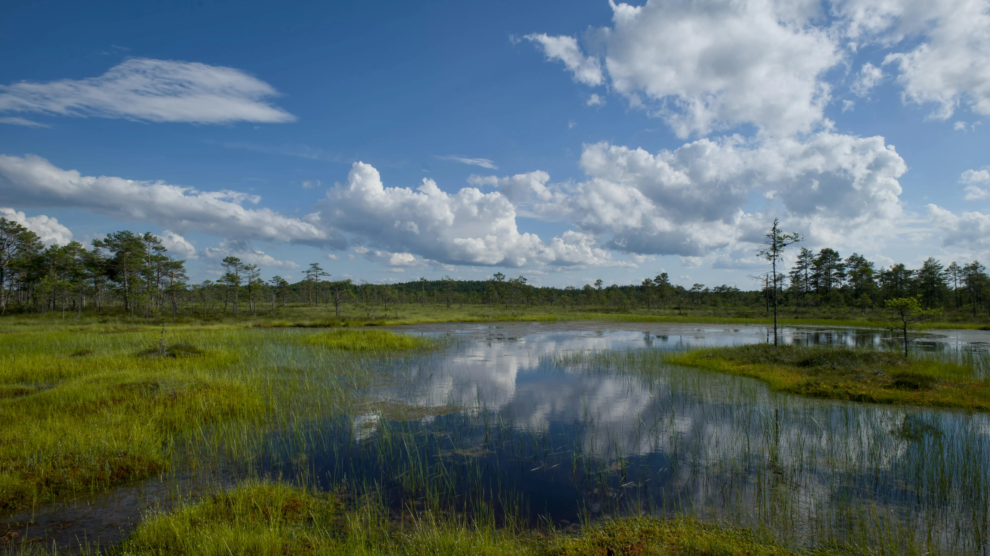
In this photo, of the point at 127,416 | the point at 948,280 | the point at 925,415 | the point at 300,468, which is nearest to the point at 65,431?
the point at 127,416

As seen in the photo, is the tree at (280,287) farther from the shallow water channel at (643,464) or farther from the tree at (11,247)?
the shallow water channel at (643,464)

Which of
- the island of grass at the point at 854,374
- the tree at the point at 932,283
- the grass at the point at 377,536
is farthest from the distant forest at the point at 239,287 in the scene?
the grass at the point at 377,536

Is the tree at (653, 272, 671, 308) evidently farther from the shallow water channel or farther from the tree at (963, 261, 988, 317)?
the shallow water channel

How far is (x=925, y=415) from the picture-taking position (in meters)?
9.90

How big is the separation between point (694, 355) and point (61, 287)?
62644 millimetres

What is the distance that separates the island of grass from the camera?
436 inches

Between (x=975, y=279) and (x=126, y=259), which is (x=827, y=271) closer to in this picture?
(x=975, y=279)

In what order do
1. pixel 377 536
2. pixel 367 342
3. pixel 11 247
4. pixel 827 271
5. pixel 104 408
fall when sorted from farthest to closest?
1. pixel 827 271
2. pixel 11 247
3. pixel 367 342
4. pixel 104 408
5. pixel 377 536

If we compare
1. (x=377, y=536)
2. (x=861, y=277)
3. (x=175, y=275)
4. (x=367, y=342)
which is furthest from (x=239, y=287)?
(x=861, y=277)

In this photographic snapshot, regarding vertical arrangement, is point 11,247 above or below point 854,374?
above

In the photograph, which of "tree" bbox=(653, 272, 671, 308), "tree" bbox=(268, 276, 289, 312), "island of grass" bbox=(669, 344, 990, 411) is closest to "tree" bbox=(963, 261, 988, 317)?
"tree" bbox=(653, 272, 671, 308)

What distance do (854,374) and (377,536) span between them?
15926 mm

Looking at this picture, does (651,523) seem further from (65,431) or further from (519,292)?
(519,292)

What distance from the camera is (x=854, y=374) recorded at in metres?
13.5
